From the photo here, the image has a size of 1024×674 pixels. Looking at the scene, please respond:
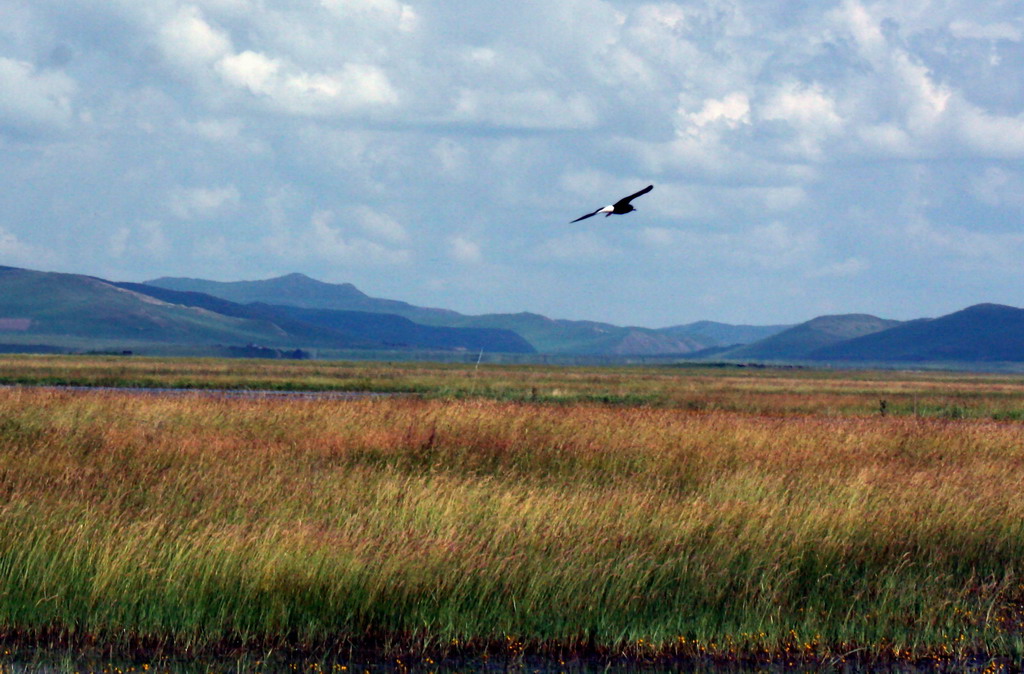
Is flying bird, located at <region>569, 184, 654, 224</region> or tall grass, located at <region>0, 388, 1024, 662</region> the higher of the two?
flying bird, located at <region>569, 184, 654, 224</region>

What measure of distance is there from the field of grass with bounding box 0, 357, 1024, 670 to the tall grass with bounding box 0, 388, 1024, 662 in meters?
0.03

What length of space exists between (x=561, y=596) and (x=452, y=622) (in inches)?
45.3

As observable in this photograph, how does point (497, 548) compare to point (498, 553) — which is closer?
point (498, 553)

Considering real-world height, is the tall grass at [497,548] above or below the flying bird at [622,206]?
below

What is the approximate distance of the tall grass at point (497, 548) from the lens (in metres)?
10.5

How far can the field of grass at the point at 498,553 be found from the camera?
10.4m

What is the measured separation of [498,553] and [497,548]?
0.20m

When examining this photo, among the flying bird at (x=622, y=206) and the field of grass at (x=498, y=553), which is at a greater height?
the flying bird at (x=622, y=206)

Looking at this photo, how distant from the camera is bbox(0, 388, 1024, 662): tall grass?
10.5 meters

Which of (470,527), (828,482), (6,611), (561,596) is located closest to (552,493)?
(470,527)

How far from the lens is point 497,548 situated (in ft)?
38.8

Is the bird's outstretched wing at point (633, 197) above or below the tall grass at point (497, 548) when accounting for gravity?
above

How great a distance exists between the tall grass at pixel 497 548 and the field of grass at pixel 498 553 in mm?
31

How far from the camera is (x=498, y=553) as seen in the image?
11.6 metres
